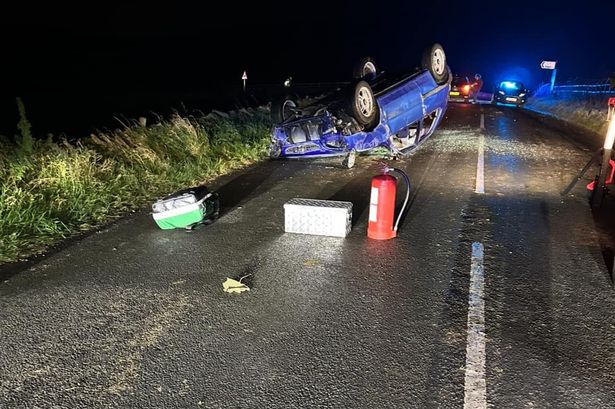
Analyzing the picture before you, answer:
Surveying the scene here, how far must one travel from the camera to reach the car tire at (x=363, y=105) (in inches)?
350

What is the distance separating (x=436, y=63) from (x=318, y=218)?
6443 millimetres

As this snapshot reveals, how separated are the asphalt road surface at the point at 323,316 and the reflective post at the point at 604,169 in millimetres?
428

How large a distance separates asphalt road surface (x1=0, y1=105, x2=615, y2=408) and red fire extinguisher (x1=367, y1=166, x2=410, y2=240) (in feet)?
0.55

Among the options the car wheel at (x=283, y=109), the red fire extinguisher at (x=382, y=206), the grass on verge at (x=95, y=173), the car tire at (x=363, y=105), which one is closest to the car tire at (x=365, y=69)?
the car wheel at (x=283, y=109)

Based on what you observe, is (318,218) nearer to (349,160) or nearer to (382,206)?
(382,206)

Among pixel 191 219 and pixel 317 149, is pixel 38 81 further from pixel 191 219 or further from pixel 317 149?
pixel 191 219

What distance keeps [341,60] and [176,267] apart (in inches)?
3065

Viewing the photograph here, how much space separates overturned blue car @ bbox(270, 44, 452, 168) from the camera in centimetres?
922

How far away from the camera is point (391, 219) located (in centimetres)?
583

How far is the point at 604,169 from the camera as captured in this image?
7074 millimetres

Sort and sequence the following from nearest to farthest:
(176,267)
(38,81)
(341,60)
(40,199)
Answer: (176,267), (40,199), (38,81), (341,60)

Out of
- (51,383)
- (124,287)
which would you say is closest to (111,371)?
(51,383)

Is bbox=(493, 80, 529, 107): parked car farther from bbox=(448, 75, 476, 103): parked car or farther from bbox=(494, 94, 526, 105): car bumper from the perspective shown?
bbox=(448, 75, 476, 103): parked car

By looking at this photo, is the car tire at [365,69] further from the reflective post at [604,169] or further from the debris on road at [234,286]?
the debris on road at [234,286]
